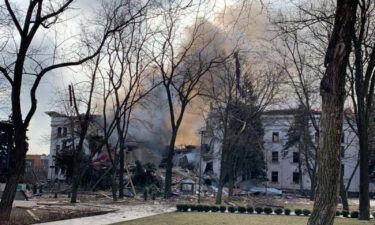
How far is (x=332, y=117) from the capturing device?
7.94 meters

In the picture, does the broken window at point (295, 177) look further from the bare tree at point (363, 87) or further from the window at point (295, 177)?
the bare tree at point (363, 87)

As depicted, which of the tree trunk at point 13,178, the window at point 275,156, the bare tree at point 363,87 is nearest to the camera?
the tree trunk at point 13,178

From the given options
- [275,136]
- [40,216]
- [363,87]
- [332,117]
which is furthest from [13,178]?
[275,136]

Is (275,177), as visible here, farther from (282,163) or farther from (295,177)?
(295,177)

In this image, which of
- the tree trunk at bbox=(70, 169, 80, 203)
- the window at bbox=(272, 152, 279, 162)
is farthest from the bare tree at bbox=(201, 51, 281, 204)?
the window at bbox=(272, 152, 279, 162)

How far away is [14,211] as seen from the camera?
63.8ft

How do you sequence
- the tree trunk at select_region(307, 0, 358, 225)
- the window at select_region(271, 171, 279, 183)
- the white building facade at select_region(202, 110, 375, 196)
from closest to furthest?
the tree trunk at select_region(307, 0, 358, 225) < the white building facade at select_region(202, 110, 375, 196) < the window at select_region(271, 171, 279, 183)

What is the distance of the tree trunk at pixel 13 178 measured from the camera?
1362cm

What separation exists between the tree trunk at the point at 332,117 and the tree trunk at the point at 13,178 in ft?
30.0

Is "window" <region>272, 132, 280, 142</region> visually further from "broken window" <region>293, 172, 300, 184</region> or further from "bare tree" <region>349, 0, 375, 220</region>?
"bare tree" <region>349, 0, 375, 220</region>

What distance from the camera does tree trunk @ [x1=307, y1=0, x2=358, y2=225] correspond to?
25.5ft

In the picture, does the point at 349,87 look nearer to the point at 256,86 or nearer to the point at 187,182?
the point at 256,86

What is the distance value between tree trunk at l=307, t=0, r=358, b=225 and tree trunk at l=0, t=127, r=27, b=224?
9.16 m

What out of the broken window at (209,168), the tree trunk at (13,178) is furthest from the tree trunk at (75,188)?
the broken window at (209,168)
